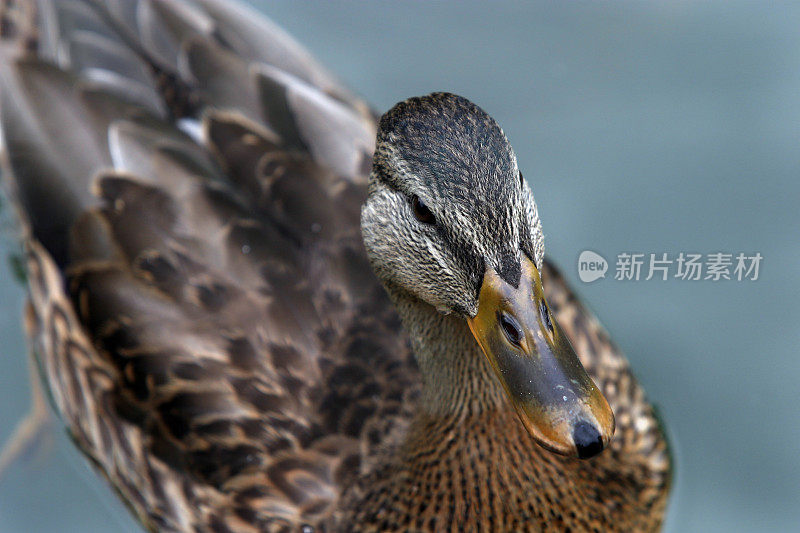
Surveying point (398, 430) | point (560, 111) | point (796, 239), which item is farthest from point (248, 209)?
point (796, 239)

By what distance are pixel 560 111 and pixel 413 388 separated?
196 cm

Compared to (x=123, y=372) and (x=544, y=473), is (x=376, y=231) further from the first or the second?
(x=123, y=372)

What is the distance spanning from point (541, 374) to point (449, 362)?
1.61 ft

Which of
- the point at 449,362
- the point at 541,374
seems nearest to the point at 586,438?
the point at 541,374

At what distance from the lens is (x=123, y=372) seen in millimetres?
3480

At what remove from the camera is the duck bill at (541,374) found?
94.0 inches

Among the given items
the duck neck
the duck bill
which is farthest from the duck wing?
the duck bill

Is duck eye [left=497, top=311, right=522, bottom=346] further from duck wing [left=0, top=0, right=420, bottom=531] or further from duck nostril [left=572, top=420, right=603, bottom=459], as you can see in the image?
duck wing [left=0, top=0, right=420, bottom=531]

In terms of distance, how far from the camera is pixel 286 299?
11.1ft

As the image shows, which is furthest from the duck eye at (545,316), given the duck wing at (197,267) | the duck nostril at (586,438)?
the duck wing at (197,267)

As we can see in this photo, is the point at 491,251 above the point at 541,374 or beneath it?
above

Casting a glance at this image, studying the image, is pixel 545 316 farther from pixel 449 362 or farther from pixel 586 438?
pixel 449 362

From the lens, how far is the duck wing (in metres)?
3.28

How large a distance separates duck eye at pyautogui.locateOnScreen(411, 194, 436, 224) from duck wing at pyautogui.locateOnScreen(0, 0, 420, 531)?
0.86 m
